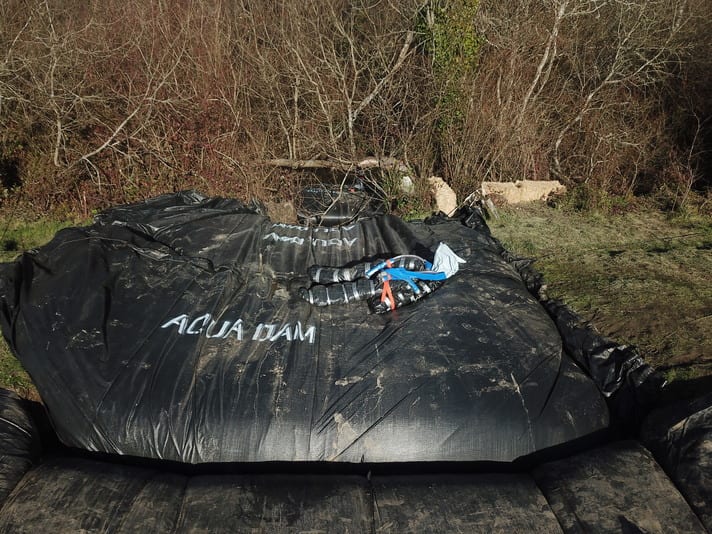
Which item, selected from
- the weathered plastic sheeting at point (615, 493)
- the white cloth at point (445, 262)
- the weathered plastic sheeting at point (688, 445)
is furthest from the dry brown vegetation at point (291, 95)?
the weathered plastic sheeting at point (615, 493)

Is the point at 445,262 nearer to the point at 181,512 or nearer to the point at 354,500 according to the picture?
the point at 354,500

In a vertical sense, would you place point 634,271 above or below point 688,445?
below

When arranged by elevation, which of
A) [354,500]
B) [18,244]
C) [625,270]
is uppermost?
[354,500]

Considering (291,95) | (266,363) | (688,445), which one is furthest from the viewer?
(291,95)

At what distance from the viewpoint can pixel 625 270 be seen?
14.3ft

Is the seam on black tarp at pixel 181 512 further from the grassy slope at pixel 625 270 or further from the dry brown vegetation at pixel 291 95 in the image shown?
the dry brown vegetation at pixel 291 95

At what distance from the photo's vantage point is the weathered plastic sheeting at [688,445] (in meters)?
1.96

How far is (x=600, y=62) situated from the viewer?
755 centimetres

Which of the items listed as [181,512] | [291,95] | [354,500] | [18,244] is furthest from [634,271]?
[18,244]

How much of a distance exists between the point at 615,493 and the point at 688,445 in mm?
392

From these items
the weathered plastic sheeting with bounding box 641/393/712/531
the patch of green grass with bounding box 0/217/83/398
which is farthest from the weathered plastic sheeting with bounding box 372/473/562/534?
the patch of green grass with bounding box 0/217/83/398

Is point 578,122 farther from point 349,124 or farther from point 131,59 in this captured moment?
point 131,59

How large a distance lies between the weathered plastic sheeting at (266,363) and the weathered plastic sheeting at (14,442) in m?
0.12

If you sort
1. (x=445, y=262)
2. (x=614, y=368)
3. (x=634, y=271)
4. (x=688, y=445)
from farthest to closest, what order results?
(x=634, y=271) → (x=445, y=262) → (x=614, y=368) → (x=688, y=445)
